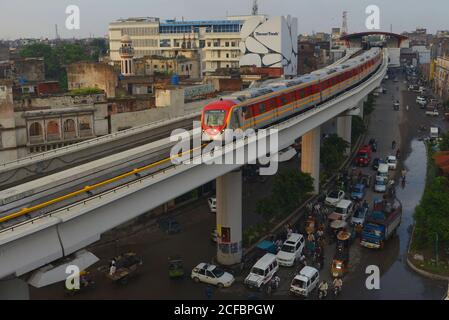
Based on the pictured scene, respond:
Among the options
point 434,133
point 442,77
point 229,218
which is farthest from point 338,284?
point 442,77

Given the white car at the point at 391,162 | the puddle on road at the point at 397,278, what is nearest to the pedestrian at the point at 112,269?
the puddle on road at the point at 397,278

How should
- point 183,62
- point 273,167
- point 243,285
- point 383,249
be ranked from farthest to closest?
1. point 183,62
2. point 273,167
3. point 383,249
4. point 243,285

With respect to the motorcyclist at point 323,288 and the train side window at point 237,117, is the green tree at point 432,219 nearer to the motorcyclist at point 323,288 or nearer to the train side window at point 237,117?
the motorcyclist at point 323,288

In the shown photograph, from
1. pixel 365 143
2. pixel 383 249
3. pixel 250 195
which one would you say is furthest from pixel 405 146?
pixel 383 249

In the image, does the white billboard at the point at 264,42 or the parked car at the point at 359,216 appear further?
the white billboard at the point at 264,42
